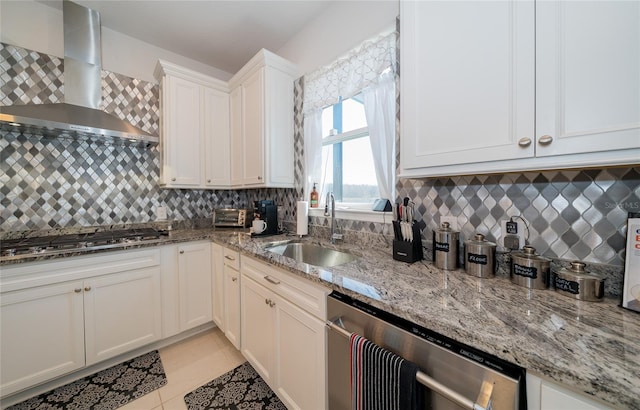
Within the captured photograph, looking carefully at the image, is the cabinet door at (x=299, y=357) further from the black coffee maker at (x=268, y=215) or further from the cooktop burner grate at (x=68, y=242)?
the cooktop burner grate at (x=68, y=242)

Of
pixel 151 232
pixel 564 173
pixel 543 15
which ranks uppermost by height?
pixel 543 15

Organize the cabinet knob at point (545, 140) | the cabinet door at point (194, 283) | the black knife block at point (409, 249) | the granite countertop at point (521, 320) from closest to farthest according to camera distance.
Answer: the granite countertop at point (521, 320), the cabinet knob at point (545, 140), the black knife block at point (409, 249), the cabinet door at point (194, 283)

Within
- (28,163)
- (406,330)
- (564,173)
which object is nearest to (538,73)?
(564,173)

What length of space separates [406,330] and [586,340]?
424 mm

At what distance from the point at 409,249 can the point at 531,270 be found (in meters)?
0.48

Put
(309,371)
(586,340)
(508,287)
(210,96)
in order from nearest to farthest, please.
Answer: (586,340) < (508,287) < (309,371) < (210,96)

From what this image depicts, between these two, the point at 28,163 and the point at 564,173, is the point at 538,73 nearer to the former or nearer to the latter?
the point at 564,173

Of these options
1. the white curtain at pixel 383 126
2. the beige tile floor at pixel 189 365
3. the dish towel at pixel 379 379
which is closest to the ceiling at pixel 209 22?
the white curtain at pixel 383 126

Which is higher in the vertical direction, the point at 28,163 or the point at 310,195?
the point at 28,163

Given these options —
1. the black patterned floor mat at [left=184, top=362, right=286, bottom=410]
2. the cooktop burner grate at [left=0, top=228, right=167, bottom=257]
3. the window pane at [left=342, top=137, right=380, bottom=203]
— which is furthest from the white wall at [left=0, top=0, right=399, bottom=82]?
the black patterned floor mat at [left=184, top=362, right=286, bottom=410]

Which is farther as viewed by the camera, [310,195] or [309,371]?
[310,195]

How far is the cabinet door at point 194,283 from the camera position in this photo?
6.41 feet

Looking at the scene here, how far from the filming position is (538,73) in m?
0.75

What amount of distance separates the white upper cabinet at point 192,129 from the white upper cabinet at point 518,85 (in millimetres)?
2012
